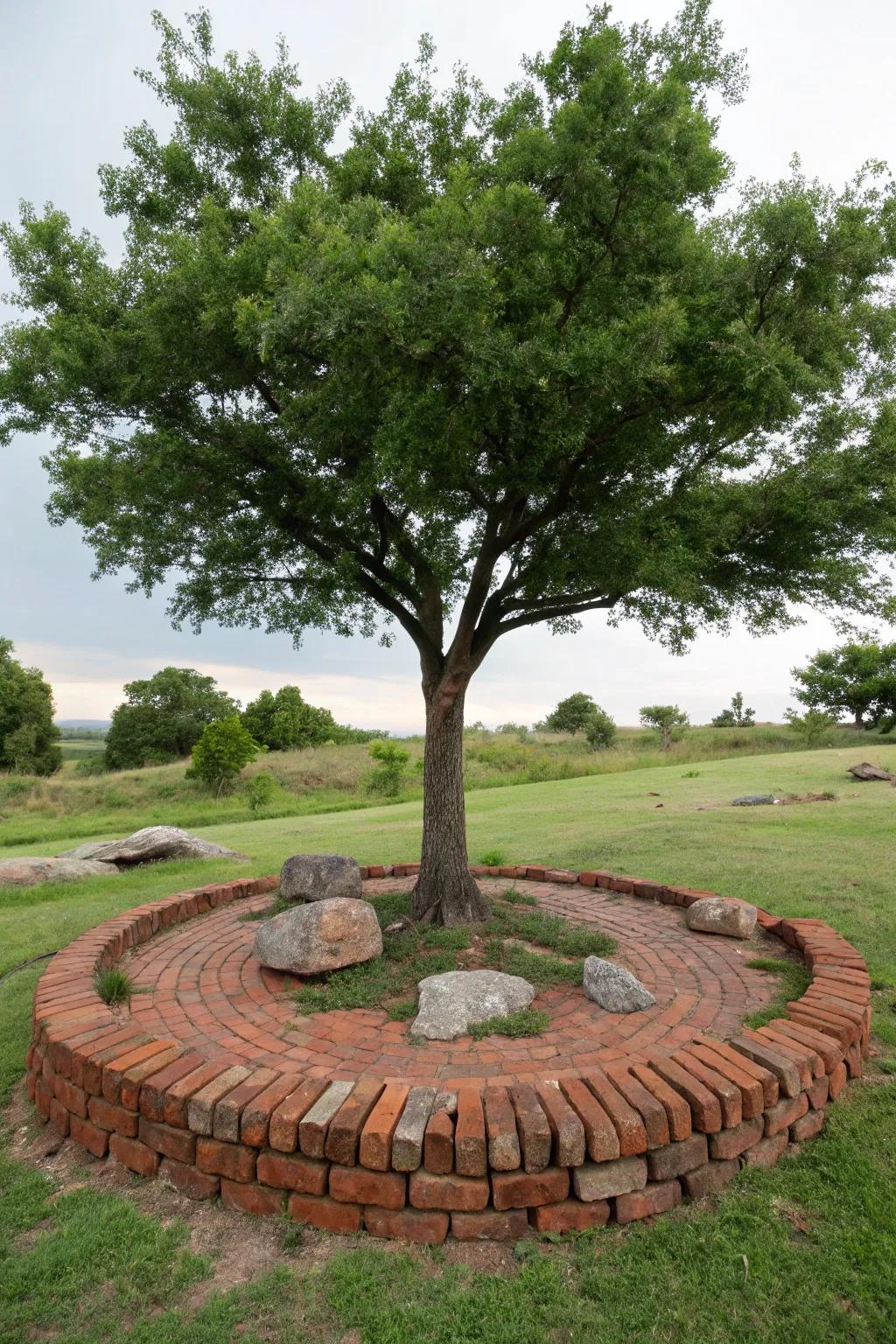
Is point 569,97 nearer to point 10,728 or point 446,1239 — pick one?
point 446,1239

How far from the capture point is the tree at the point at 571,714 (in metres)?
41.1

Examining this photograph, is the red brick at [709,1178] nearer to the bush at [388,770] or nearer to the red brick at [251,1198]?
the red brick at [251,1198]

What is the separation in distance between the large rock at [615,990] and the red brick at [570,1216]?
1.34 metres

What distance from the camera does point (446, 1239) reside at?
256 centimetres

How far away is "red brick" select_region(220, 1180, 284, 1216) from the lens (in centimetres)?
270

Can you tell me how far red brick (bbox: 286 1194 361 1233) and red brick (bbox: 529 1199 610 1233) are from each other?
671mm

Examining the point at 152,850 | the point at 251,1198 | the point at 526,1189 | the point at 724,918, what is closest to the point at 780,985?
the point at 724,918

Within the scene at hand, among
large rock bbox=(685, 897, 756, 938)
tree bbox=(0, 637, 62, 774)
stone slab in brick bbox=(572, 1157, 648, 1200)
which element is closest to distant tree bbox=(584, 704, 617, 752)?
tree bbox=(0, 637, 62, 774)

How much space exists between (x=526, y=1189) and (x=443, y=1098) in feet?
1.46

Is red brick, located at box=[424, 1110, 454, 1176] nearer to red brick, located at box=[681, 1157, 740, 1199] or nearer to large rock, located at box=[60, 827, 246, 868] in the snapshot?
red brick, located at box=[681, 1157, 740, 1199]

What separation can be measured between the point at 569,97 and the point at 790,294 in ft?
6.90

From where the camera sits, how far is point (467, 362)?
3.81 metres

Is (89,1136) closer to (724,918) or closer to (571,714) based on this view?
(724,918)

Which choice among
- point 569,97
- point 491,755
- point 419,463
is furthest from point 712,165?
point 491,755
